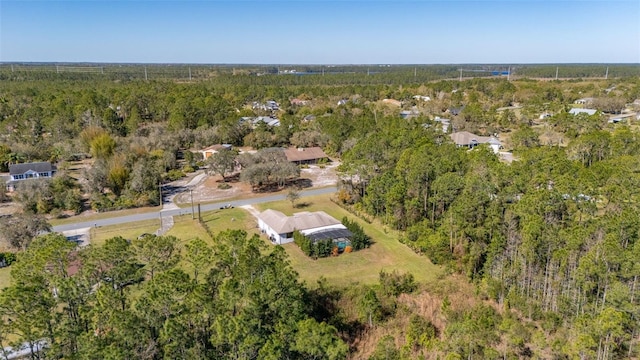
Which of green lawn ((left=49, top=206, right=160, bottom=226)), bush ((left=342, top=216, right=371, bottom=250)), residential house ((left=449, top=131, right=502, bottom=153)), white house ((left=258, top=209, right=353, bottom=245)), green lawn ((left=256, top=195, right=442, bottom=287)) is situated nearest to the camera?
green lawn ((left=256, top=195, right=442, bottom=287))

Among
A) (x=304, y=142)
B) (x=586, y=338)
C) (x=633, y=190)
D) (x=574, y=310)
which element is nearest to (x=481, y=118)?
(x=304, y=142)

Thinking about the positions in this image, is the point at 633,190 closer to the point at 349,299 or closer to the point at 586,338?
the point at 586,338

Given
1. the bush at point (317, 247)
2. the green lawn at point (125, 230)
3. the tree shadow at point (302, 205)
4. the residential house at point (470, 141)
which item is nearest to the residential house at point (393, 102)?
the residential house at point (470, 141)

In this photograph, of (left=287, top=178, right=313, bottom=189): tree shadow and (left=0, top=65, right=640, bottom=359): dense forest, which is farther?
(left=287, top=178, right=313, bottom=189): tree shadow

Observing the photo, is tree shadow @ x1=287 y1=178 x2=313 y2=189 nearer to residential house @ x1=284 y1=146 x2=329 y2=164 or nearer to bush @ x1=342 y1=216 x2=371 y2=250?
residential house @ x1=284 y1=146 x2=329 y2=164

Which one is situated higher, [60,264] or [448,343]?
[60,264]

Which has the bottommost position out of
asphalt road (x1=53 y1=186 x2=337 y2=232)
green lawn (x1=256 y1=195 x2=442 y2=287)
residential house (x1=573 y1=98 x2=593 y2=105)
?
green lawn (x1=256 y1=195 x2=442 y2=287)

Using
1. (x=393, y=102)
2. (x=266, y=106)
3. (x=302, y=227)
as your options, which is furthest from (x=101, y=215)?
(x=393, y=102)

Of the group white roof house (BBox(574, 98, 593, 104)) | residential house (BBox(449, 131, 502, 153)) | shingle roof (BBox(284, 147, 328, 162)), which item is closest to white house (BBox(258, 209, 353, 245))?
shingle roof (BBox(284, 147, 328, 162))
